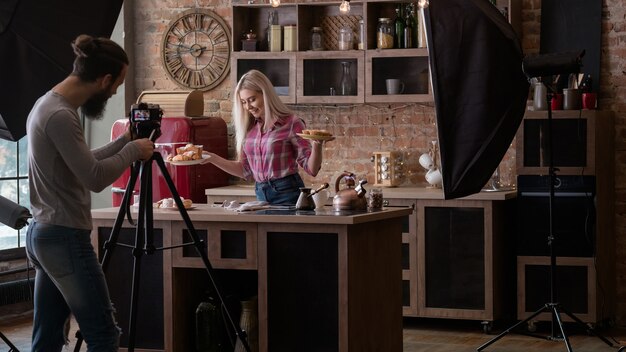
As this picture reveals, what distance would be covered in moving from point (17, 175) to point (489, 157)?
3.83m

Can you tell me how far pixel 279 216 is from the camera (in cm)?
486

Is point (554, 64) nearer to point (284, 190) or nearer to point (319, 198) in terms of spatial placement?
point (319, 198)

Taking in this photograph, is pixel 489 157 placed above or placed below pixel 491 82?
below

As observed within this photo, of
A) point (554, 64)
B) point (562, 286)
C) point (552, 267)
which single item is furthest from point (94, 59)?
point (562, 286)

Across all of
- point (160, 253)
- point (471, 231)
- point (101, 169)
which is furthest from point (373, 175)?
point (101, 169)

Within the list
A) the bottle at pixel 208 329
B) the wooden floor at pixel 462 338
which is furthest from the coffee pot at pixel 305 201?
the wooden floor at pixel 462 338

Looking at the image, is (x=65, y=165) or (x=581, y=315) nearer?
(x=65, y=165)

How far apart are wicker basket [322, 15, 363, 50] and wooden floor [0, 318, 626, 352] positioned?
2036 mm

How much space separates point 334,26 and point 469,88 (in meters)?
2.71

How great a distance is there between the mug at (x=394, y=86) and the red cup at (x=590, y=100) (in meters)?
1.21

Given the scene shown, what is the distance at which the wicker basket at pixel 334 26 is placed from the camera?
23.8ft

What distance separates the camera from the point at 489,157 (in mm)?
4797

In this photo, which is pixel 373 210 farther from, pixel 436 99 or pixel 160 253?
pixel 160 253

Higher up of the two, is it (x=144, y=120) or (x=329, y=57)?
(x=329, y=57)
